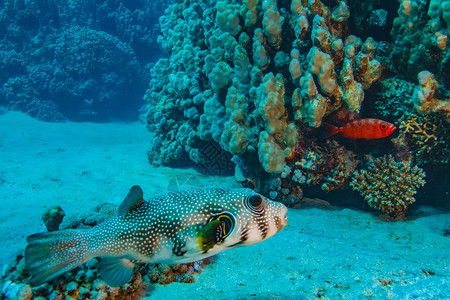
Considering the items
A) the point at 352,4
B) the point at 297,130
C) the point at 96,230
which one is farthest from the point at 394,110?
the point at 96,230

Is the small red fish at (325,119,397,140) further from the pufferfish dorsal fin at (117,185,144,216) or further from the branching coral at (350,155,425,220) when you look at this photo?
the pufferfish dorsal fin at (117,185,144,216)

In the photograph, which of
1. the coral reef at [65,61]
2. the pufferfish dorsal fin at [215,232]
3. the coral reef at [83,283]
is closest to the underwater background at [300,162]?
the coral reef at [83,283]

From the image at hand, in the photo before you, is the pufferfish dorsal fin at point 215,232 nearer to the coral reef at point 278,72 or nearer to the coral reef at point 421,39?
the coral reef at point 278,72

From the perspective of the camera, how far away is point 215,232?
205cm

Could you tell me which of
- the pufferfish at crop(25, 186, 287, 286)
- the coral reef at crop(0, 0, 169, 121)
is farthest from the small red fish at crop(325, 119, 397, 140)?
the coral reef at crop(0, 0, 169, 121)

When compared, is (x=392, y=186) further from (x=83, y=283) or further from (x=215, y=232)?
(x=83, y=283)

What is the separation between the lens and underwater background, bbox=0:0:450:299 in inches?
119

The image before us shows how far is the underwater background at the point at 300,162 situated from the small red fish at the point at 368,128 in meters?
0.02

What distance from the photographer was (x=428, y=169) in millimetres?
4949

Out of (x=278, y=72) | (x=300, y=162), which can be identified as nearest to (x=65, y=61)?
(x=278, y=72)

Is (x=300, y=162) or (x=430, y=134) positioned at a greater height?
(x=430, y=134)

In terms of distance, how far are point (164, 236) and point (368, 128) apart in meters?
3.93

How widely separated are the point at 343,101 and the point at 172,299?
416 centimetres

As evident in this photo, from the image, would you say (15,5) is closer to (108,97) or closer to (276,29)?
(108,97)
